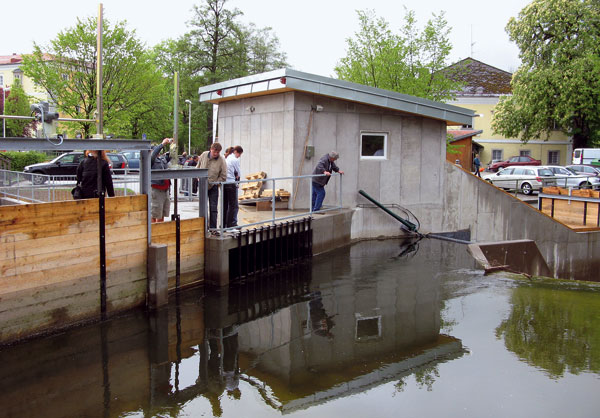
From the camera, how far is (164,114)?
45.1 meters

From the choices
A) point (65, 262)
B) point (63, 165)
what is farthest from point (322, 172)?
point (63, 165)

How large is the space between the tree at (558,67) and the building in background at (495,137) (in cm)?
775

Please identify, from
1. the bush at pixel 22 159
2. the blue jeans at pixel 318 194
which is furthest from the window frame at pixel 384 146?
the bush at pixel 22 159

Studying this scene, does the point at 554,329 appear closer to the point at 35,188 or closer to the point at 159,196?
the point at 159,196

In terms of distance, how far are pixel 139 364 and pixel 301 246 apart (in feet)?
20.0

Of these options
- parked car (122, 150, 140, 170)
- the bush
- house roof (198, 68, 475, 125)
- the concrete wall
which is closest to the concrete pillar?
house roof (198, 68, 475, 125)

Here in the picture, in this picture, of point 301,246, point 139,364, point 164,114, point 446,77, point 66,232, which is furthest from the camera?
point 164,114

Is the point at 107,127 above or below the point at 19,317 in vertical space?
above

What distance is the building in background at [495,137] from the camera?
5053 cm

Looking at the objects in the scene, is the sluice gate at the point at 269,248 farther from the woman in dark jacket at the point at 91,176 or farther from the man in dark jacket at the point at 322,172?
the woman in dark jacket at the point at 91,176

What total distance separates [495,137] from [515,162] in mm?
5162

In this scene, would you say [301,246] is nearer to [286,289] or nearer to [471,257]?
[286,289]

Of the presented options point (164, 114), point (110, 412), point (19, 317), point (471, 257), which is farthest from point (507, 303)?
point (164, 114)

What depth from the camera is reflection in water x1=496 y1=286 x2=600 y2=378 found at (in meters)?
7.32
